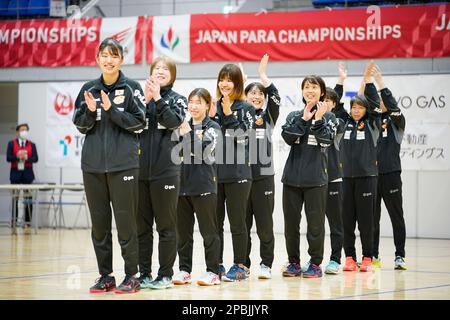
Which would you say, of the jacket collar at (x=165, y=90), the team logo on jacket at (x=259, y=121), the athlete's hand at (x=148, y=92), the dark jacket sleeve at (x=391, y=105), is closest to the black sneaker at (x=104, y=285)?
the athlete's hand at (x=148, y=92)

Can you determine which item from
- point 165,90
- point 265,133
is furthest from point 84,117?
point 265,133

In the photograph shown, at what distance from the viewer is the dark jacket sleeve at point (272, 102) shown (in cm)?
782

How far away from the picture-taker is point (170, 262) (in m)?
Result: 6.54

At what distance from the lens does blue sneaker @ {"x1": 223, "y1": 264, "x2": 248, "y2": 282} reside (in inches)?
289

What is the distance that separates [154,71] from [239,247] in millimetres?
2029

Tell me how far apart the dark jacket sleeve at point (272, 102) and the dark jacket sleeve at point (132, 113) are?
1964 mm

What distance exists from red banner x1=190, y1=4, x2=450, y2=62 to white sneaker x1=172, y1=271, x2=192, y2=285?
9.01 m

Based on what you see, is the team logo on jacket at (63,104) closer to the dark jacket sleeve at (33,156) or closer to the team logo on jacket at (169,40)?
the dark jacket sleeve at (33,156)

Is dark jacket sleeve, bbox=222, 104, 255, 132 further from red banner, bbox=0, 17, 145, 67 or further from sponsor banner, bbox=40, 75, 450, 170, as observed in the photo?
red banner, bbox=0, 17, 145, 67

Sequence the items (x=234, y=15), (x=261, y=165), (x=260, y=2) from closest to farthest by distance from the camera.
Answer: (x=261, y=165)
(x=234, y=15)
(x=260, y=2)

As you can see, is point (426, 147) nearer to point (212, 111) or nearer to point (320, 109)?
point (320, 109)

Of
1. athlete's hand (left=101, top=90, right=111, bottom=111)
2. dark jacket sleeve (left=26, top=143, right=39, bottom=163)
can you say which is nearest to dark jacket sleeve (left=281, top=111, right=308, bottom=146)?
athlete's hand (left=101, top=90, right=111, bottom=111)
